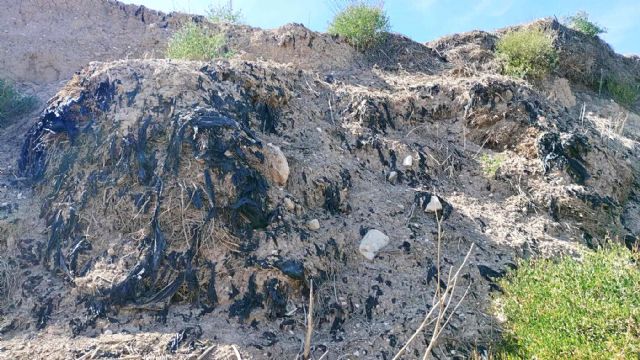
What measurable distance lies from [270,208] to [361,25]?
459cm

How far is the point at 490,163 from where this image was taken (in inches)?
211

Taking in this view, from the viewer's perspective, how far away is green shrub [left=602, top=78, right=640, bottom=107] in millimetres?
9008

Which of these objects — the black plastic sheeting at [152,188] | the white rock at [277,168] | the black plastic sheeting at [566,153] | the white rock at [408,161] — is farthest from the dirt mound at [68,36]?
the black plastic sheeting at [566,153]

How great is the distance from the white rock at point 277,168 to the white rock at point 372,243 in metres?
0.81

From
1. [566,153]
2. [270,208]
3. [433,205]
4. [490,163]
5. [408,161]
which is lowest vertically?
[270,208]

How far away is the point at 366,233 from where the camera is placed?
4297 millimetres

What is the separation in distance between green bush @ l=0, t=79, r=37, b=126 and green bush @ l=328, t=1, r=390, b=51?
426 centimetres

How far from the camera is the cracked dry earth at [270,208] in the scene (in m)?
3.48

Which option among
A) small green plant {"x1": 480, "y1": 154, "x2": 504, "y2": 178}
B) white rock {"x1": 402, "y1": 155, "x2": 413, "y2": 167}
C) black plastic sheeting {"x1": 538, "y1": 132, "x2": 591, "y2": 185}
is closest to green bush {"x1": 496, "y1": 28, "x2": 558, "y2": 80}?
black plastic sheeting {"x1": 538, "y1": 132, "x2": 591, "y2": 185}

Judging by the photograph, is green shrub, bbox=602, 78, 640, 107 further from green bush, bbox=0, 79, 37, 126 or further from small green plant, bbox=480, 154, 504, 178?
green bush, bbox=0, 79, 37, 126

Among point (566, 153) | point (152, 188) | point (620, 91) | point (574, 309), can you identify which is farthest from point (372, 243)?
point (620, 91)

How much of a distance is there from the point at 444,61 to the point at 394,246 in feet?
15.4

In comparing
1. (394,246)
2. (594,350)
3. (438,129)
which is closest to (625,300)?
(594,350)

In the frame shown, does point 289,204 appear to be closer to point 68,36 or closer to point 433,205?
point 433,205
